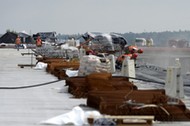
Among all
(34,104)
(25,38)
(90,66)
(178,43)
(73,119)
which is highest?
(90,66)

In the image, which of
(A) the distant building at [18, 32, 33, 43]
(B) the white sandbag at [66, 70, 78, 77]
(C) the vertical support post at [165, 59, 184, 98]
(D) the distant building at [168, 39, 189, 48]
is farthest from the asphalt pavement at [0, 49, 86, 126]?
(D) the distant building at [168, 39, 189, 48]

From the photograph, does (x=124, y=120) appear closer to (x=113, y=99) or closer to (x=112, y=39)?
(x=113, y=99)

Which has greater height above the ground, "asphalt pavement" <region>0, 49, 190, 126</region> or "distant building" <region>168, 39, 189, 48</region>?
"asphalt pavement" <region>0, 49, 190, 126</region>

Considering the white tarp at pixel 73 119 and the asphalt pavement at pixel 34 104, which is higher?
the white tarp at pixel 73 119

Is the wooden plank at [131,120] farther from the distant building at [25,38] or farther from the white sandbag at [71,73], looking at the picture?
the distant building at [25,38]

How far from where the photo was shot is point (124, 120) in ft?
30.9

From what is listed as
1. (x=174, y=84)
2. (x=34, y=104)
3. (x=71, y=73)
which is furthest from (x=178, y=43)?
(x=34, y=104)

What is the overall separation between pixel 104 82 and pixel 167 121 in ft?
12.7

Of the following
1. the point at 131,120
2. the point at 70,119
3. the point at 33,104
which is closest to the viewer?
the point at 131,120

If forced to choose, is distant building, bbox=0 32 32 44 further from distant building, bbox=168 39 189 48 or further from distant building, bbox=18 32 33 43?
distant building, bbox=168 39 189 48

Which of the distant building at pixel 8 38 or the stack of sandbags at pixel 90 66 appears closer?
the stack of sandbags at pixel 90 66

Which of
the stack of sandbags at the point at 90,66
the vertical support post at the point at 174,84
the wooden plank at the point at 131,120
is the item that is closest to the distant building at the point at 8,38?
the stack of sandbags at the point at 90,66

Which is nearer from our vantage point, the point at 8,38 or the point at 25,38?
the point at 25,38

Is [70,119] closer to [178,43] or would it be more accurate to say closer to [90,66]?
[90,66]
